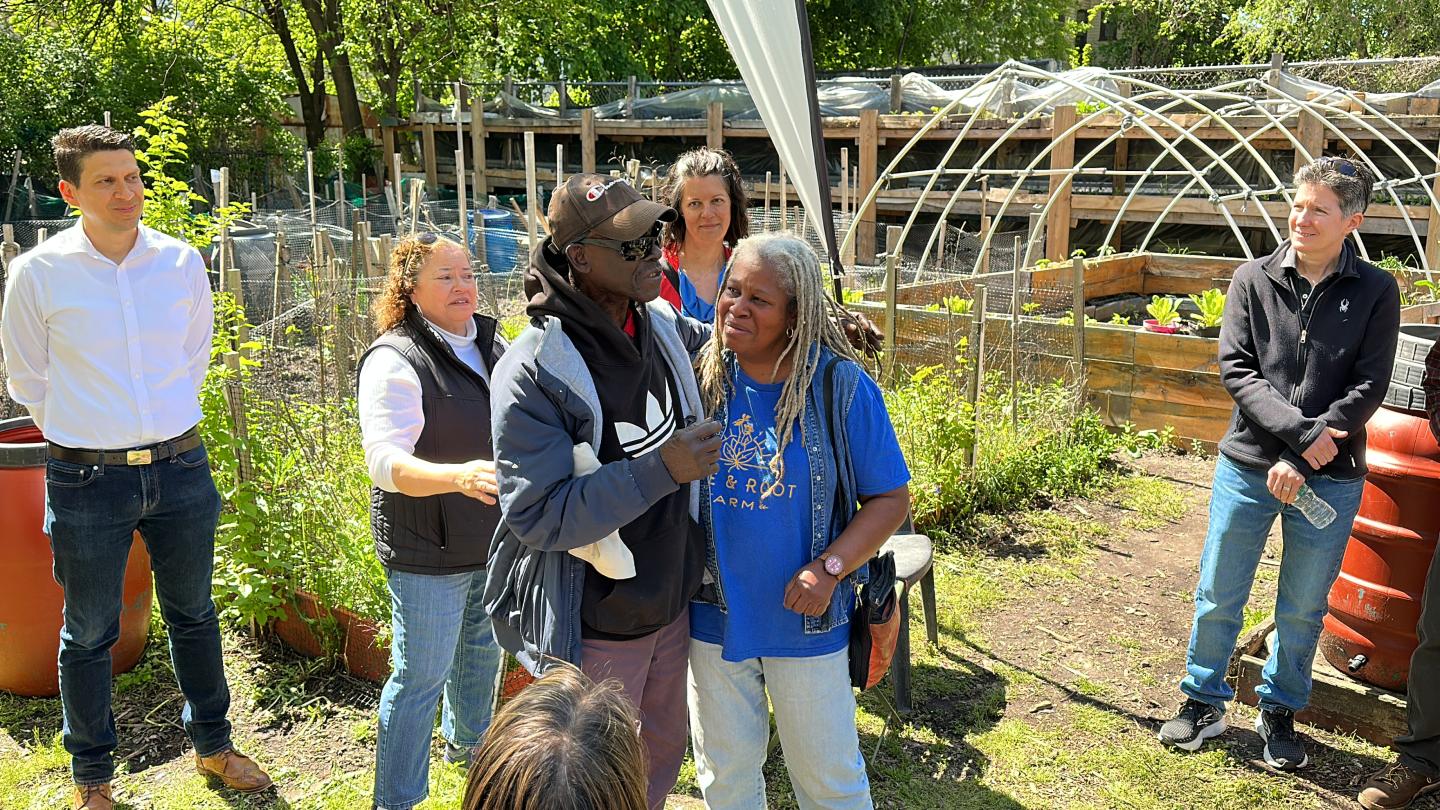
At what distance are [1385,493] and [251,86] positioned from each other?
23.0m

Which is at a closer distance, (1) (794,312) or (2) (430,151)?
(1) (794,312)

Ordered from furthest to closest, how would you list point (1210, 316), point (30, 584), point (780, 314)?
point (1210, 316) < point (30, 584) < point (780, 314)

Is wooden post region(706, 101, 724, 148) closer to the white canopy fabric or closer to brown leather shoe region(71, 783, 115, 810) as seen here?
the white canopy fabric

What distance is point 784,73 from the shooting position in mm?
3199

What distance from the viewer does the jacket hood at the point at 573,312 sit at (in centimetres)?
228

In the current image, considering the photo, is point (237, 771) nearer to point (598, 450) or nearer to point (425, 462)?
point (425, 462)

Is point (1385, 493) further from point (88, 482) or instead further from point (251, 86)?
point (251, 86)

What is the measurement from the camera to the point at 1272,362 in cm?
360

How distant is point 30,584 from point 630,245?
3.11 metres

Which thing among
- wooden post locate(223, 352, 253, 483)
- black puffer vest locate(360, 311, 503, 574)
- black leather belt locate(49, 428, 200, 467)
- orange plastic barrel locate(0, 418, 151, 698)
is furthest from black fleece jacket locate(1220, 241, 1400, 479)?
orange plastic barrel locate(0, 418, 151, 698)

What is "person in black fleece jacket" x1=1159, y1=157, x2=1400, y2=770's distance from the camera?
3457mm

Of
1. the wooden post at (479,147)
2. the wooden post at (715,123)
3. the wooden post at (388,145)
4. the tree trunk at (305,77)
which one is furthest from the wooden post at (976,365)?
the tree trunk at (305,77)

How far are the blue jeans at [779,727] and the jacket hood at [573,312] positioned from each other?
77cm

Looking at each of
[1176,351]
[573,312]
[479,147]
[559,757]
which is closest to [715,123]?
[479,147]
